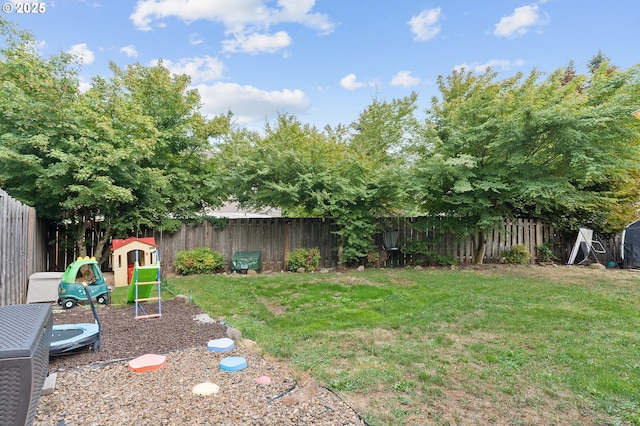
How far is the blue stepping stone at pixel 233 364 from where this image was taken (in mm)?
2799

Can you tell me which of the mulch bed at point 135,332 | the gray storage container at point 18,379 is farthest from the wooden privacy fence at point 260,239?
the gray storage container at point 18,379

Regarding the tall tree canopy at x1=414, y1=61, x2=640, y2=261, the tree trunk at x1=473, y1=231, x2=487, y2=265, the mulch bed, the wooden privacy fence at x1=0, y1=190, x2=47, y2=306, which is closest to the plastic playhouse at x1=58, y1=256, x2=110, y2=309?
the mulch bed

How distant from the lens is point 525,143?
770 cm

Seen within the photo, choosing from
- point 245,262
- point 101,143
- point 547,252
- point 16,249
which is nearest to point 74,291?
point 16,249

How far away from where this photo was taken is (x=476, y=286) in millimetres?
6742

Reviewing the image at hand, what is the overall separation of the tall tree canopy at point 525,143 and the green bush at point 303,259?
323 centimetres

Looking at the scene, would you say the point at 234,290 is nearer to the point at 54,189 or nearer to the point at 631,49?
the point at 54,189

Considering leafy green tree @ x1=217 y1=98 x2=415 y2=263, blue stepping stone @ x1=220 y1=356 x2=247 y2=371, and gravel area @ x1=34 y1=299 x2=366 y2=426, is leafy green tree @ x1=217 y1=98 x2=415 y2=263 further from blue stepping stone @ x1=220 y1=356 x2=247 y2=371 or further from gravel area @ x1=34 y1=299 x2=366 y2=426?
blue stepping stone @ x1=220 y1=356 x2=247 y2=371

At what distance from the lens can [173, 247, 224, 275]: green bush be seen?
324 inches

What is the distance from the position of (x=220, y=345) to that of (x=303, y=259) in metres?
5.69

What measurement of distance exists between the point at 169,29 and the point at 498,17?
26.3 ft

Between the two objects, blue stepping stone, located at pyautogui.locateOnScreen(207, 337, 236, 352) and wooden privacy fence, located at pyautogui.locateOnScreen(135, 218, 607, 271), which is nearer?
blue stepping stone, located at pyautogui.locateOnScreen(207, 337, 236, 352)

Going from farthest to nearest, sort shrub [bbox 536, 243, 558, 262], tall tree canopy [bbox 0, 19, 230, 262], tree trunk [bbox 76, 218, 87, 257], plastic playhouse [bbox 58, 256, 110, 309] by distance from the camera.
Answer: shrub [bbox 536, 243, 558, 262]
tree trunk [bbox 76, 218, 87, 257]
tall tree canopy [bbox 0, 19, 230, 262]
plastic playhouse [bbox 58, 256, 110, 309]

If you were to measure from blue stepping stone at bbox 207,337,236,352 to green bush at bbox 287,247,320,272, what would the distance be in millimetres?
5530
